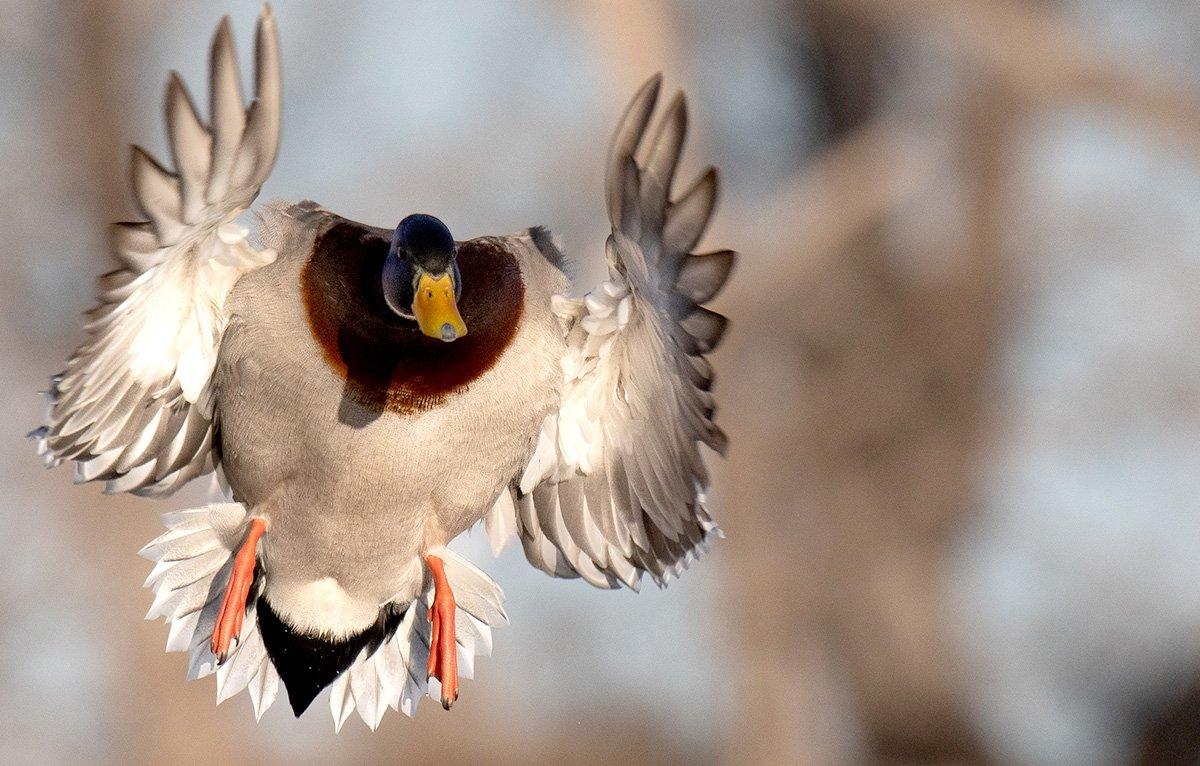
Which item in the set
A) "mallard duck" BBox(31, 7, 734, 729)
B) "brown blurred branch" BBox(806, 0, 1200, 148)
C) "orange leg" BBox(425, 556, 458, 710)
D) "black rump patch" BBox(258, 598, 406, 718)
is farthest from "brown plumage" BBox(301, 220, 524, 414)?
"brown blurred branch" BBox(806, 0, 1200, 148)

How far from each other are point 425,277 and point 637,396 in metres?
0.65

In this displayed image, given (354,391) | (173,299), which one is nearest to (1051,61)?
(354,391)

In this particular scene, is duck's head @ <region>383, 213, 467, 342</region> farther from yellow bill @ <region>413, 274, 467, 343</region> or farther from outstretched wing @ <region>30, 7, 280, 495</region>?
outstretched wing @ <region>30, 7, 280, 495</region>

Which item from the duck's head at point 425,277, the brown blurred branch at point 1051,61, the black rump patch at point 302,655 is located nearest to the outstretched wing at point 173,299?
the duck's head at point 425,277

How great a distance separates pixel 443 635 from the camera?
3.15 meters

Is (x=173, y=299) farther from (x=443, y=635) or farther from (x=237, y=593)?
(x=443, y=635)

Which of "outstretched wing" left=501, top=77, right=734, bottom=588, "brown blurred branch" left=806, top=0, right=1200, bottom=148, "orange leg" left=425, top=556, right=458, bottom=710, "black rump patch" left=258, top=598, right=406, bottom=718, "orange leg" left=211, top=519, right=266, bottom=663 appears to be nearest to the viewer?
"outstretched wing" left=501, top=77, right=734, bottom=588

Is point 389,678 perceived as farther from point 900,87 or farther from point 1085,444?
point 900,87

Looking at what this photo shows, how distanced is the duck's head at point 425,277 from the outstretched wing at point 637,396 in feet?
0.93

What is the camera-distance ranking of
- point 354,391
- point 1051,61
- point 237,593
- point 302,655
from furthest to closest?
point 1051,61
point 302,655
point 237,593
point 354,391

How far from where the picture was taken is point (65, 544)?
9.12 m

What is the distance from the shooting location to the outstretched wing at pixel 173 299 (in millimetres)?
2514

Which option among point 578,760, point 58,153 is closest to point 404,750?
point 578,760

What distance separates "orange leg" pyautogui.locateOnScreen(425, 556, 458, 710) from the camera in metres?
3.11
